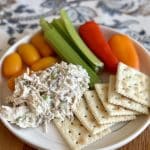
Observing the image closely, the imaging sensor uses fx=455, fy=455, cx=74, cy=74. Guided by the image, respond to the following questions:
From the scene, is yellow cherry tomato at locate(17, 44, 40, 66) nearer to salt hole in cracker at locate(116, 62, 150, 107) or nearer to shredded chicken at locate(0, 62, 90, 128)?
shredded chicken at locate(0, 62, 90, 128)

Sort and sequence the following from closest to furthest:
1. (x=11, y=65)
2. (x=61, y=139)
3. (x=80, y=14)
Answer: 1. (x=61, y=139)
2. (x=11, y=65)
3. (x=80, y=14)

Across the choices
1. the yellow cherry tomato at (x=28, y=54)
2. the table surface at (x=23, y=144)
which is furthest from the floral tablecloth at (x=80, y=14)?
the table surface at (x=23, y=144)

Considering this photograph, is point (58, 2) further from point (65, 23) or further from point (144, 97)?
point (144, 97)

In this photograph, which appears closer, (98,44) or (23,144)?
(23,144)

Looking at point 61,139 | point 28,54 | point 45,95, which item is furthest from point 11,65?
point 61,139

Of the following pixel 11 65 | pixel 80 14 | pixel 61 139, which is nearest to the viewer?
pixel 61 139

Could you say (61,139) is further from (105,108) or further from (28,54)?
(28,54)

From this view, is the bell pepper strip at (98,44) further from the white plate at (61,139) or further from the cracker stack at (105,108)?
the white plate at (61,139)

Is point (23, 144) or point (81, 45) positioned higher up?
point (81, 45)
